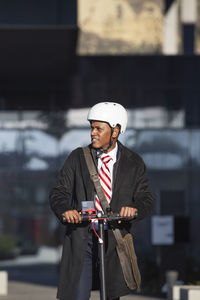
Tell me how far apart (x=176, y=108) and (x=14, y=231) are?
4.77 meters

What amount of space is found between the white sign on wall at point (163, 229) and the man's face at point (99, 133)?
1106 cm

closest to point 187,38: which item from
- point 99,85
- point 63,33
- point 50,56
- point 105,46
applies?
point 105,46

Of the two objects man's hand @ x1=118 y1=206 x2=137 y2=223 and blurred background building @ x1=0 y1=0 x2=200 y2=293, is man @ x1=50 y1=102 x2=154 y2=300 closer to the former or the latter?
man's hand @ x1=118 y1=206 x2=137 y2=223

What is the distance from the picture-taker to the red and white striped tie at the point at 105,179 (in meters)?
5.92

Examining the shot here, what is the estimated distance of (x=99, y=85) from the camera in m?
19.8

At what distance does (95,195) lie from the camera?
19.4 ft

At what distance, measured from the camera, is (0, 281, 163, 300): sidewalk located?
44.7 ft

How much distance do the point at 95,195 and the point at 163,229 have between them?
37.4ft

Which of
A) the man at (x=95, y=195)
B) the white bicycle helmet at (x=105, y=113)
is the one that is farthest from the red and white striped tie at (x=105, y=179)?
the white bicycle helmet at (x=105, y=113)

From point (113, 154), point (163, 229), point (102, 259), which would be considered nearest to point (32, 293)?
point (163, 229)

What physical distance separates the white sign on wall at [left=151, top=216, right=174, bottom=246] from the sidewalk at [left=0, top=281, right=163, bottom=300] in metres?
2.49

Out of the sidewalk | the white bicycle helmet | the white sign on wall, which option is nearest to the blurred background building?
the white sign on wall

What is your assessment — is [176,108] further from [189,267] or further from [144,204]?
[144,204]

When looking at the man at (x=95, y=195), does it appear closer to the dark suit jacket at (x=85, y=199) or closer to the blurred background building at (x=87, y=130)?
the dark suit jacket at (x=85, y=199)
